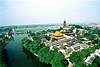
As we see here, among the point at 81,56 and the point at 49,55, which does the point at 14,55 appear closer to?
the point at 49,55

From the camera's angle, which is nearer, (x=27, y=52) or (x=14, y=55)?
(x=14, y=55)

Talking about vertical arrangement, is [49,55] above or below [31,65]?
above

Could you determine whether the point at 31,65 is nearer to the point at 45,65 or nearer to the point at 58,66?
the point at 45,65

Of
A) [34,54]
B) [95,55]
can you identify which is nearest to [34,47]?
[34,54]

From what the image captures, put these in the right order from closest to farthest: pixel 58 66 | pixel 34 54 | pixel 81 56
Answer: pixel 58 66 → pixel 81 56 → pixel 34 54

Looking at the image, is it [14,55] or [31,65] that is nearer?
[31,65]

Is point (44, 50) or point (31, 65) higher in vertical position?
point (44, 50)

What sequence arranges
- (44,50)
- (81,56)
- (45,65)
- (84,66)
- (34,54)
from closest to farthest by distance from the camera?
(84,66) < (81,56) < (45,65) < (44,50) < (34,54)

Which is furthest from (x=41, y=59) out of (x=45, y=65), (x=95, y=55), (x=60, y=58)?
(x=95, y=55)

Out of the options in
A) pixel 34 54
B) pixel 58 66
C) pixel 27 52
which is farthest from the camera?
pixel 27 52
